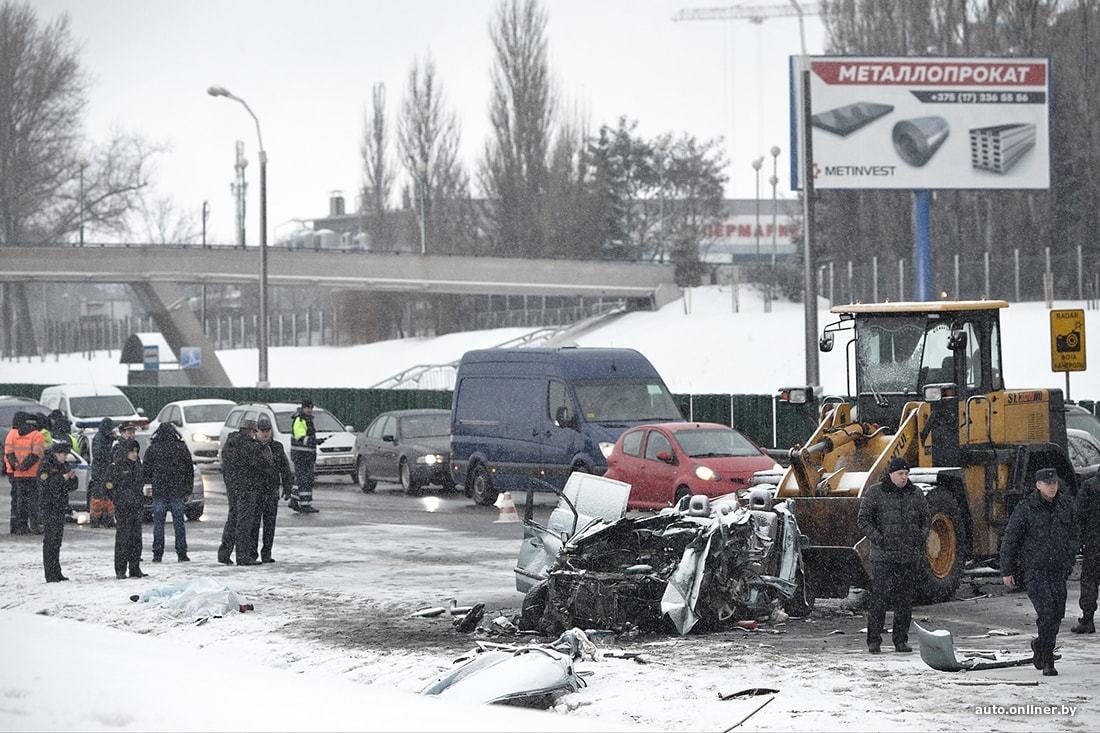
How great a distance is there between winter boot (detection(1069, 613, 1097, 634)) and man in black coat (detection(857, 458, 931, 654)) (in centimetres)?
167

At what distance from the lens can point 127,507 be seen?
17953 mm

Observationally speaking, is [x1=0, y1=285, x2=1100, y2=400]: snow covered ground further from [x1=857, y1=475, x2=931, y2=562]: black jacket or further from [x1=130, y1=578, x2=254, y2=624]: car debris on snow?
[x1=857, y1=475, x2=931, y2=562]: black jacket

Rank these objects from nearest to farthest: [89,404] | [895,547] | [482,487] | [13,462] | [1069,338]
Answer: [895,547]
[13,462]
[1069,338]
[482,487]
[89,404]

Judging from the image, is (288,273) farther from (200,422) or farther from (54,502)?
(54,502)

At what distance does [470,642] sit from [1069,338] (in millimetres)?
13490

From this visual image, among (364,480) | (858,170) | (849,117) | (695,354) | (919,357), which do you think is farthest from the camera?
(695,354)

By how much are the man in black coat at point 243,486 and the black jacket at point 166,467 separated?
1.56 feet

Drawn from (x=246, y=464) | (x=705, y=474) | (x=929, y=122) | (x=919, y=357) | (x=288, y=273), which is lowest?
(x=705, y=474)

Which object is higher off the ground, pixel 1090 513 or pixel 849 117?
pixel 849 117

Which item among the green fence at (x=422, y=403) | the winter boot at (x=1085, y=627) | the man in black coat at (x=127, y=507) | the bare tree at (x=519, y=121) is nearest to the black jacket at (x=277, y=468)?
the man in black coat at (x=127, y=507)

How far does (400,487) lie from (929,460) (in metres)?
18.3

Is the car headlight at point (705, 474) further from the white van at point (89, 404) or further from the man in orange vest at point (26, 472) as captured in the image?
the white van at point (89, 404)

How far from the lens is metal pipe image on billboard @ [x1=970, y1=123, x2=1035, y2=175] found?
4525 centimetres

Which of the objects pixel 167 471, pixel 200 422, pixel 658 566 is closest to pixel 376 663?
pixel 658 566
